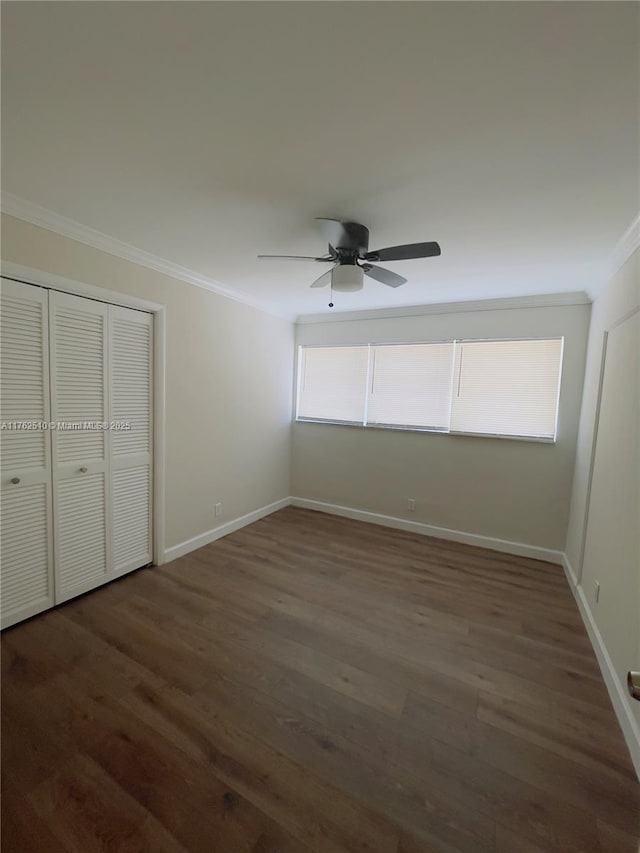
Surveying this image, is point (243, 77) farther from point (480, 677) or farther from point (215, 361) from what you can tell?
point (480, 677)

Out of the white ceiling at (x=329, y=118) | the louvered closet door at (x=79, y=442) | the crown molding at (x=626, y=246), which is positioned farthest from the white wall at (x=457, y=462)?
the louvered closet door at (x=79, y=442)

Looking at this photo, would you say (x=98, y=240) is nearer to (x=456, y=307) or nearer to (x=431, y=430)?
(x=456, y=307)

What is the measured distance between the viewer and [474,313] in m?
3.62

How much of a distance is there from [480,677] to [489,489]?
2009mm

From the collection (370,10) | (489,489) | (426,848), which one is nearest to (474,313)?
(489,489)

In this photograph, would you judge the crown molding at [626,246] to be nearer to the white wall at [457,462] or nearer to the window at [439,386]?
the white wall at [457,462]

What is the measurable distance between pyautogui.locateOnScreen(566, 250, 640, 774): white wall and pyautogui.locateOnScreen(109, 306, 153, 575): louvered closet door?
3253 millimetres

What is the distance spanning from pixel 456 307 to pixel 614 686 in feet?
10.5

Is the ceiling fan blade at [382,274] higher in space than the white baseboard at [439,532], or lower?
higher

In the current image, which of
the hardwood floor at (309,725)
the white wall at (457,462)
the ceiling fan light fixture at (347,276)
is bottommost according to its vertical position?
the hardwood floor at (309,725)

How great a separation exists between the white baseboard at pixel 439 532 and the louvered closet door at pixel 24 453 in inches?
115

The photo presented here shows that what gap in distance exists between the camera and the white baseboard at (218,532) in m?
3.18

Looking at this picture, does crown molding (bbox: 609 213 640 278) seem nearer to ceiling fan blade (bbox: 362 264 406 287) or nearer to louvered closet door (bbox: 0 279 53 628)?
ceiling fan blade (bbox: 362 264 406 287)

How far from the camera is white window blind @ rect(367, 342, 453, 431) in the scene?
12.5 feet
